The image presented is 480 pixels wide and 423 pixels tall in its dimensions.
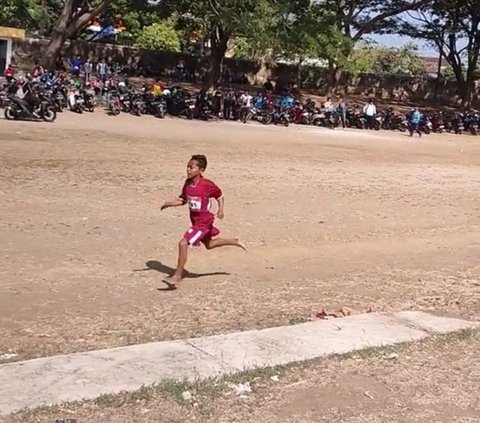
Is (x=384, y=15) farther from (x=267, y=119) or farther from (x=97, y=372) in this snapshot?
(x=97, y=372)

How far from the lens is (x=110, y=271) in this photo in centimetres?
763

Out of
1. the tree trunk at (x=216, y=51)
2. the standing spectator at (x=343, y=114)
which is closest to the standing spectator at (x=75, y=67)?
the tree trunk at (x=216, y=51)

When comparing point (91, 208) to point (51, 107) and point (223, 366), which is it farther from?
point (51, 107)

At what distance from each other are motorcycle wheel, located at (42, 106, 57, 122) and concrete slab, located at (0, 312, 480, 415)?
1599cm

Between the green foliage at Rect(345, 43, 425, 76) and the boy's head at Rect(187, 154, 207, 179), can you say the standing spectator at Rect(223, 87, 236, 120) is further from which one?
the green foliage at Rect(345, 43, 425, 76)

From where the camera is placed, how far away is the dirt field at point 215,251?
6.32 metres

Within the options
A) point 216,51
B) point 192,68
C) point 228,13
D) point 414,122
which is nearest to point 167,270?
point 228,13

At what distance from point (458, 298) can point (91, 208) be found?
16.6 ft

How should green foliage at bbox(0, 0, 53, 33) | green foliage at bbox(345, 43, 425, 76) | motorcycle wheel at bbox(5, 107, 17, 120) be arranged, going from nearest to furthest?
motorcycle wheel at bbox(5, 107, 17, 120)
green foliage at bbox(0, 0, 53, 33)
green foliage at bbox(345, 43, 425, 76)

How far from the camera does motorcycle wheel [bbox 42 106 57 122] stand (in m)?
20.9

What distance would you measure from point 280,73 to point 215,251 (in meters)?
38.9

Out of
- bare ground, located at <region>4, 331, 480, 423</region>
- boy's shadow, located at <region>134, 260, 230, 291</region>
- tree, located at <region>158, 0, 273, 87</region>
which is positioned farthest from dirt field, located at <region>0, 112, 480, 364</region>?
tree, located at <region>158, 0, 273, 87</region>

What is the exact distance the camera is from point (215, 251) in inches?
351

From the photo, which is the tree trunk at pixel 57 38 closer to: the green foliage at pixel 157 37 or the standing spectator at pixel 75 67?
the standing spectator at pixel 75 67
